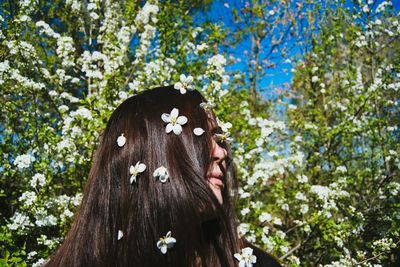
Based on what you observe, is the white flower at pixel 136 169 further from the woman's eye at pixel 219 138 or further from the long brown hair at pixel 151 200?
the woman's eye at pixel 219 138

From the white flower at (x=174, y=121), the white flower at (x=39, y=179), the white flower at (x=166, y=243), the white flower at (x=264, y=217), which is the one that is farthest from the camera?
the white flower at (x=264, y=217)

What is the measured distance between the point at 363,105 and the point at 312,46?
1477 millimetres

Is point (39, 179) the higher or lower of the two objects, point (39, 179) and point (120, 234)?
the higher

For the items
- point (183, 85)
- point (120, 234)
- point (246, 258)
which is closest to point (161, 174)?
point (120, 234)

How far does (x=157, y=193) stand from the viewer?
1.53 m

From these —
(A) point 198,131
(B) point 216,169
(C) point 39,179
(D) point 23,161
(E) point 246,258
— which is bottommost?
(E) point 246,258

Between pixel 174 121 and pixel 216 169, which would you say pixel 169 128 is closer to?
pixel 174 121

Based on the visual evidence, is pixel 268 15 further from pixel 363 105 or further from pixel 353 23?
pixel 363 105

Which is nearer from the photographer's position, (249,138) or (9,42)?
(9,42)

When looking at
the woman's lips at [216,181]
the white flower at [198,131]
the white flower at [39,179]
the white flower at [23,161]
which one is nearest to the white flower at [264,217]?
the white flower at [39,179]

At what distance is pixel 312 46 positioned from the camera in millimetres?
5984

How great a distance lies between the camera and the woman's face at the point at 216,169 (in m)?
1.64

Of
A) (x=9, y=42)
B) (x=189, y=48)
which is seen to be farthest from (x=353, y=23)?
(x=9, y=42)

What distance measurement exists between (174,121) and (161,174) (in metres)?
0.23
